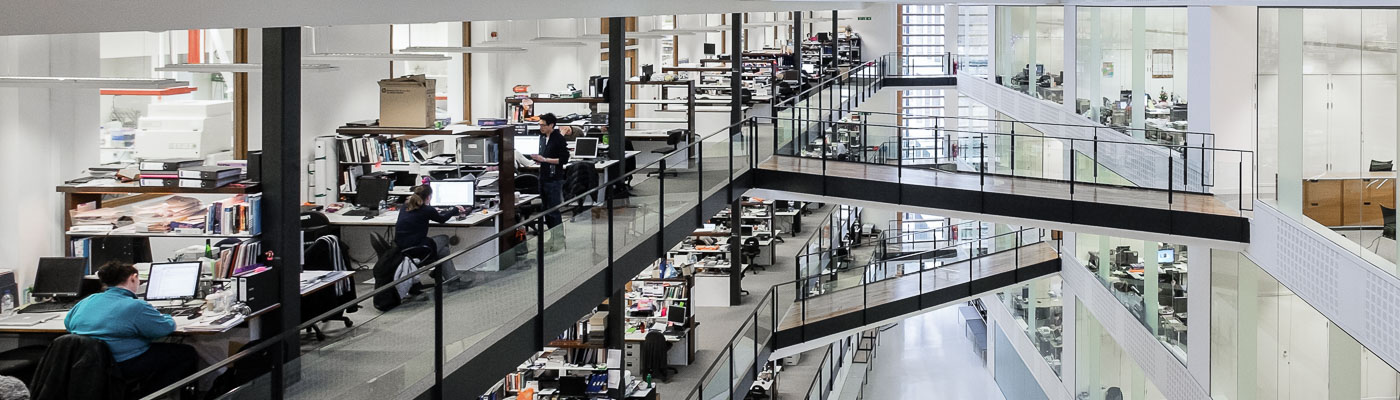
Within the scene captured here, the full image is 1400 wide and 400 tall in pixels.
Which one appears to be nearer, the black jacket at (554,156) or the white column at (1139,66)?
the black jacket at (554,156)

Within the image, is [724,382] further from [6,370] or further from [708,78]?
[708,78]

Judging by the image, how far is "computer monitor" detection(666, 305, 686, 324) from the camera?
13305 millimetres

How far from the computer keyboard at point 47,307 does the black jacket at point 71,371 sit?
1.60 meters

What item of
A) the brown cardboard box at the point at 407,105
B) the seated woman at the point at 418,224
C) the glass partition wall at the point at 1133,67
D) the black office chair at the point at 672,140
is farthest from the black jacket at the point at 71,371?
the glass partition wall at the point at 1133,67

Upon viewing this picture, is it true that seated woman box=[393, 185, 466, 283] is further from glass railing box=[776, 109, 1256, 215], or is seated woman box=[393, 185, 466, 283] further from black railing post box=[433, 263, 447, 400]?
glass railing box=[776, 109, 1256, 215]

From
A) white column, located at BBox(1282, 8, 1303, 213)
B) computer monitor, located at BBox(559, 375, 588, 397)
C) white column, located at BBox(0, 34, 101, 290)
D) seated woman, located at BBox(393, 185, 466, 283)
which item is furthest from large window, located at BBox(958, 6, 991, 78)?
white column, located at BBox(0, 34, 101, 290)

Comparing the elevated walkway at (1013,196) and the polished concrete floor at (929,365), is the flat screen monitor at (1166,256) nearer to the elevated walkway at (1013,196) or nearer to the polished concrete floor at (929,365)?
the elevated walkway at (1013,196)

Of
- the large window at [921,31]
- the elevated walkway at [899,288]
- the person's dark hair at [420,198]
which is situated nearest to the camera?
the person's dark hair at [420,198]

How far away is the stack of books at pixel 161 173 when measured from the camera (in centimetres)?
771

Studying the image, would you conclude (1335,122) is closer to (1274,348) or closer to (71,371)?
(1274,348)

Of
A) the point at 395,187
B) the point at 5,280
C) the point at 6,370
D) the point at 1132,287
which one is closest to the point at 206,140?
the point at 395,187

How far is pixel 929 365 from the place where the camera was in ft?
85.4

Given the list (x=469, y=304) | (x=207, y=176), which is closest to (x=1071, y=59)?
(x=469, y=304)

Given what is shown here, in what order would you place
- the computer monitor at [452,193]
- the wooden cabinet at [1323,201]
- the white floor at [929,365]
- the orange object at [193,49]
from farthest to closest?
the white floor at [929,365], the computer monitor at [452,193], the orange object at [193,49], the wooden cabinet at [1323,201]
